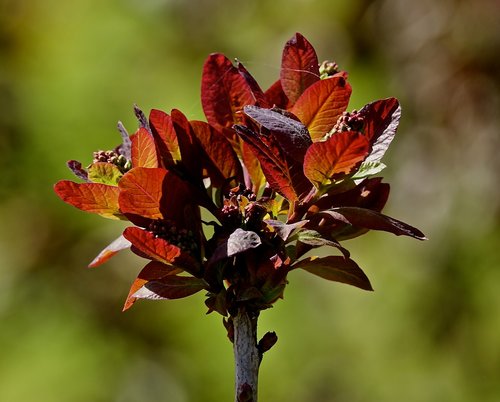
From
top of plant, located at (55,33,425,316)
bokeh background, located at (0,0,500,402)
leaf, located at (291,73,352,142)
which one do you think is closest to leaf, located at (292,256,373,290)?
top of plant, located at (55,33,425,316)

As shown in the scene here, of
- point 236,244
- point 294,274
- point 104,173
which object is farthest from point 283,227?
point 294,274

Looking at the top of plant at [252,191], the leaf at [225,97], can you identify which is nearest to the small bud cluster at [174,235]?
the top of plant at [252,191]

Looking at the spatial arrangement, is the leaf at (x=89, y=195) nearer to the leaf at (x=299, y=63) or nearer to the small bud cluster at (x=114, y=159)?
the small bud cluster at (x=114, y=159)

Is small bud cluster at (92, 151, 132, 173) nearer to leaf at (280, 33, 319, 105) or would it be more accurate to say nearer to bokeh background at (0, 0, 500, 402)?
leaf at (280, 33, 319, 105)

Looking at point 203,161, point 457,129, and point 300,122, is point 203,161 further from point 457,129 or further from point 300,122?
point 457,129

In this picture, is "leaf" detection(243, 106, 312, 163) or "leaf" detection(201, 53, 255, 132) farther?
"leaf" detection(201, 53, 255, 132)

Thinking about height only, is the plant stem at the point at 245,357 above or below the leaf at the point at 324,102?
below
